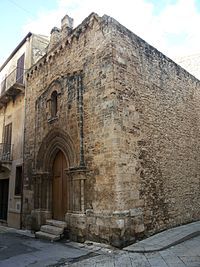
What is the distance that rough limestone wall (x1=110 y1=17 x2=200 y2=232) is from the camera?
6.36 meters

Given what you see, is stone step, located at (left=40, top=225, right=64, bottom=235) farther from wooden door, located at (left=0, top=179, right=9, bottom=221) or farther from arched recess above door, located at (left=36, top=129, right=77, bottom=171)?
wooden door, located at (left=0, top=179, right=9, bottom=221)

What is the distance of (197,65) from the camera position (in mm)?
15047

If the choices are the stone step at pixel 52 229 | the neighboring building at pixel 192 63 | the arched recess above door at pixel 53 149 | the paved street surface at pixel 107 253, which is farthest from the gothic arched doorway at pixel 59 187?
the neighboring building at pixel 192 63

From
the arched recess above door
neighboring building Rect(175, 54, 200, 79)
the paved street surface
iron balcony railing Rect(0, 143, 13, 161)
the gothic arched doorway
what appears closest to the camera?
the paved street surface

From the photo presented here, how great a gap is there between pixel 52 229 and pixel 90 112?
350 cm

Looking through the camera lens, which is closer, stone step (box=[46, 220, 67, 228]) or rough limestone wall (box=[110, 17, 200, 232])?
rough limestone wall (box=[110, 17, 200, 232])

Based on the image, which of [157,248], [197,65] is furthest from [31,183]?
[197,65]

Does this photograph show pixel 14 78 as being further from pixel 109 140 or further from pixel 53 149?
pixel 109 140

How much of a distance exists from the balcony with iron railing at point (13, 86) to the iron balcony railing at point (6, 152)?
2.16 metres

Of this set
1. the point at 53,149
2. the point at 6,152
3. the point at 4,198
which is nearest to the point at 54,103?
the point at 53,149

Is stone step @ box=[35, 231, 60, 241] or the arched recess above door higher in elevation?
the arched recess above door

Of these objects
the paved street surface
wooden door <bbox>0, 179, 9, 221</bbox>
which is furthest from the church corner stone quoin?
wooden door <bbox>0, 179, 9, 221</bbox>

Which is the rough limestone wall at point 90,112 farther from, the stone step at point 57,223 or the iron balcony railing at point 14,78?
the iron balcony railing at point 14,78

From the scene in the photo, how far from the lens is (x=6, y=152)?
444 inches
